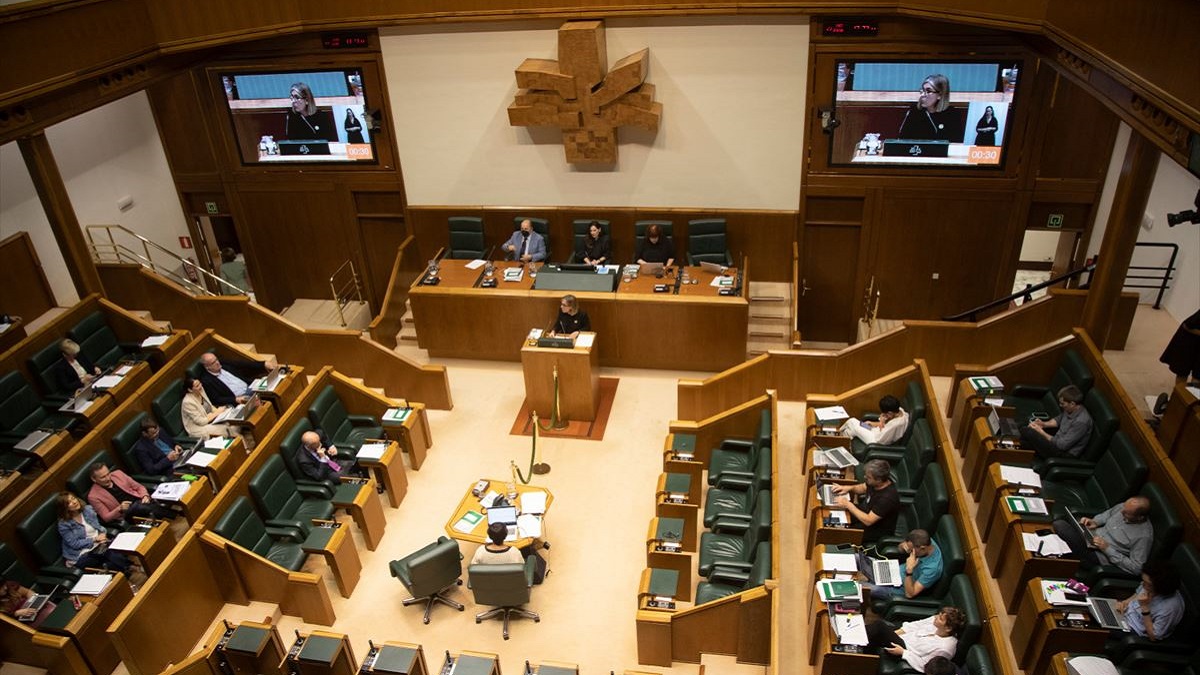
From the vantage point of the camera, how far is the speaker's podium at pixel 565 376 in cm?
861

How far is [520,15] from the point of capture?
9391mm

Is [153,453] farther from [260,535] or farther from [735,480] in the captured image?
[735,480]

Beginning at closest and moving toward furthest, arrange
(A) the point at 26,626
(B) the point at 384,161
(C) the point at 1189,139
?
(C) the point at 1189,139, (A) the point at 26,626, (B) the point at 384,161

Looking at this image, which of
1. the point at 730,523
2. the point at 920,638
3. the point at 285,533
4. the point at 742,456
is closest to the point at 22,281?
the point at 285,533

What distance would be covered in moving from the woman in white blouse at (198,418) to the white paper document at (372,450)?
1452 mm

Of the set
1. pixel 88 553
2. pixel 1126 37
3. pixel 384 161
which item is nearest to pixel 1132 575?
pixel 1126 37

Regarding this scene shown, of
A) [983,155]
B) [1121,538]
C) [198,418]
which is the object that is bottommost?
[198,418]

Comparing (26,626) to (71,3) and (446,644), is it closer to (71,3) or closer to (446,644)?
(446,644)

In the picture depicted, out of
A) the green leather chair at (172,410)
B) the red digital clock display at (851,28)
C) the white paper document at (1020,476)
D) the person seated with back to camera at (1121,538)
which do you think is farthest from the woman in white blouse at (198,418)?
the red digital clock display at (851,28)

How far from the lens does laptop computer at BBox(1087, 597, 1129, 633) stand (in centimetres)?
516

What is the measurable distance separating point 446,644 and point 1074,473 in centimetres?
518

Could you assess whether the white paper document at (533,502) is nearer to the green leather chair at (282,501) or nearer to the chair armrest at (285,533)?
the green leather chair at (282,501)

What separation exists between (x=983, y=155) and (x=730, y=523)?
5562mm

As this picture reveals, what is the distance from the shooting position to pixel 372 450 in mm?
7668
